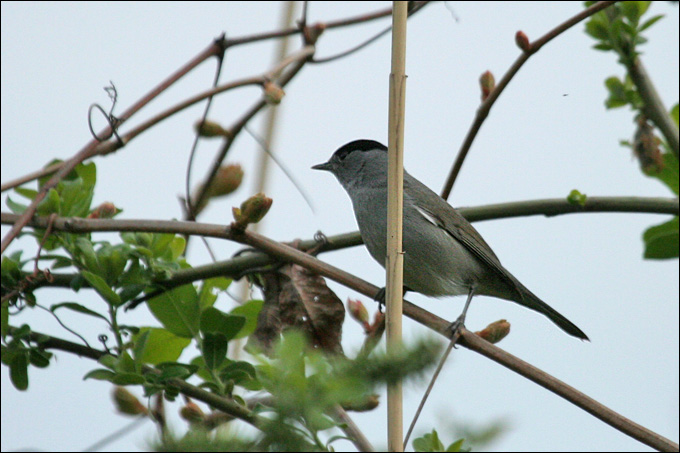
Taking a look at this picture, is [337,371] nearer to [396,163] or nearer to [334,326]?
[396,163]

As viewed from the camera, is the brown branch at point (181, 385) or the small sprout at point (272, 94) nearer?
the brown branch at point (181, 385)

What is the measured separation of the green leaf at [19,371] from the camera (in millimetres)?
2234

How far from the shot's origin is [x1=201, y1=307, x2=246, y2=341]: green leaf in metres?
2.21

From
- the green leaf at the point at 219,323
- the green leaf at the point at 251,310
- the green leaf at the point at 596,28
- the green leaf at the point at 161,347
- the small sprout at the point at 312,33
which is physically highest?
the green leaf at the point at 596,28

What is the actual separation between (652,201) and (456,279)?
1097 millimetres

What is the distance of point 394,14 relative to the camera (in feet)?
4.81

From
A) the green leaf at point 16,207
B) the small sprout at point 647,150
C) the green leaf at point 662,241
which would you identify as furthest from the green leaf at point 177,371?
the small sprout at point 647,150

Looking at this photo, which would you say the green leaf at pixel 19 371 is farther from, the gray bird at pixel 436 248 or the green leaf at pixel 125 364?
the gray bird at pixel 436 248

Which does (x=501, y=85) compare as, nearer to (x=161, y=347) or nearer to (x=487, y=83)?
(x=487, y=83)

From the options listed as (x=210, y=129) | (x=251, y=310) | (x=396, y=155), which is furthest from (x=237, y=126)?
(x=396, y=155)

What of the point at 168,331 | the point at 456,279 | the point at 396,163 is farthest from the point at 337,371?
the point at 456,279

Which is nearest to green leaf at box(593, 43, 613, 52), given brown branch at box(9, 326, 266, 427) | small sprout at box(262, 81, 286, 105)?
small sprout at box(262, 81, 286, 105)

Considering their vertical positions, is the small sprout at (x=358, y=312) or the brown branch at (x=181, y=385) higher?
the small sprout at (x=358, y=312)

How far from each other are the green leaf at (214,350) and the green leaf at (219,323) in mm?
127
